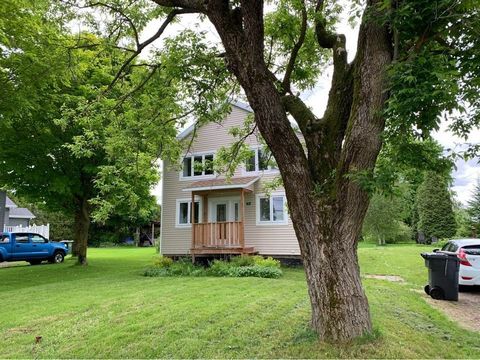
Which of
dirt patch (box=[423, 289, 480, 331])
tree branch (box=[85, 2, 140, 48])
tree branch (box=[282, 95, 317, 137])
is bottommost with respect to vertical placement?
dirt patch (box=[423, 289, 480, 331])

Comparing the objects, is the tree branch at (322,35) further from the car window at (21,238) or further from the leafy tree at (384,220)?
the leafy tree at (384,220)

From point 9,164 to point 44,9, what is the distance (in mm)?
9074

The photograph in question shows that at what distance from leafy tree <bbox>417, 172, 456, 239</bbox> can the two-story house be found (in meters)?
20.6

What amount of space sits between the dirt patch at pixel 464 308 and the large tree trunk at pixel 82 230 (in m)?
14.5

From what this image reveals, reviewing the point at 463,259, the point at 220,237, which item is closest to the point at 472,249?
the point at 463,259

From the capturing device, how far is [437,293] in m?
8.91

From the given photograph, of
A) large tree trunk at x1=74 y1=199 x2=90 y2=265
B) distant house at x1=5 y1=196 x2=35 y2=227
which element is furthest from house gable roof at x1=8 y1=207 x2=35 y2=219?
large tree trunk at x1=74 y1=199 x2=90 y2=265

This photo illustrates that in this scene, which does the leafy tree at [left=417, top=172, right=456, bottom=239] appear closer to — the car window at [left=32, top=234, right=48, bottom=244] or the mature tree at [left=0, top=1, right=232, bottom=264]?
the mature tree at [left=0, top=1, right=232, bottom=264]

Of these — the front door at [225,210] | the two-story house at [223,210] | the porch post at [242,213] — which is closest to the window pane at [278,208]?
the two-story house at [223,210]

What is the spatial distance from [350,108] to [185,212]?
1443cm

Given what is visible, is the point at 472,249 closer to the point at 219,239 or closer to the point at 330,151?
the point at 330,151

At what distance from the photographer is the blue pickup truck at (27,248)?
727 inches

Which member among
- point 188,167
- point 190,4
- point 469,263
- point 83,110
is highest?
point 190,4

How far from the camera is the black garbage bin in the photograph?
8703 mm
